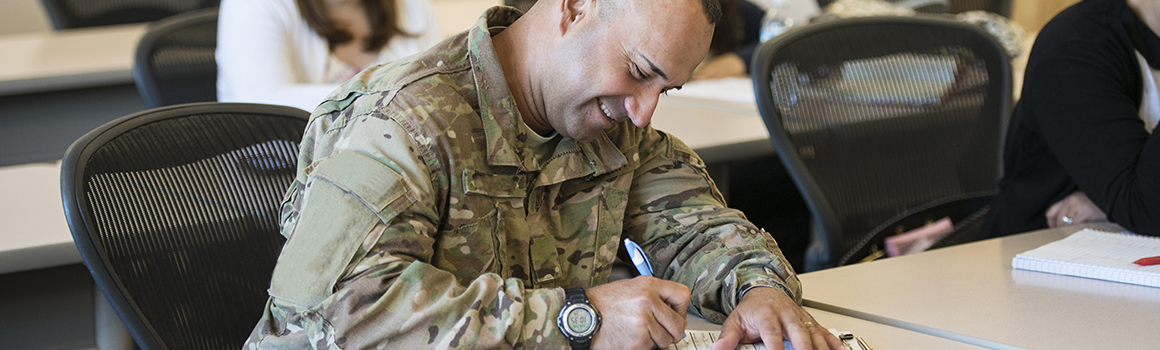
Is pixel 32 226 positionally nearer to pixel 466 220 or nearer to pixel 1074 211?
pixel 466 220

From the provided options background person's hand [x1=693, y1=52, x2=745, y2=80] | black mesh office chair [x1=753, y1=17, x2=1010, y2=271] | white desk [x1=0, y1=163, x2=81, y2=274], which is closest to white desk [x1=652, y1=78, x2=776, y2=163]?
background person's hand [x1=693, y1=52, x2=745, y2=80]

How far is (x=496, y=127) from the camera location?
3.13 feet

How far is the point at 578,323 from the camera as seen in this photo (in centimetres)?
83

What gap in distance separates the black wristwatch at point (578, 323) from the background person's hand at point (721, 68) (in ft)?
6.60

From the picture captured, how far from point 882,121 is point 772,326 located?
91 cm

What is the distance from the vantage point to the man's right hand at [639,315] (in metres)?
0.83

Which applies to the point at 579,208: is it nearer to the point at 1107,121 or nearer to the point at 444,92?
the point at 444,92

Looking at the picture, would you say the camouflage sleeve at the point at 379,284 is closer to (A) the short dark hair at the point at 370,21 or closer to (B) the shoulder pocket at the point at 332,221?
(B) the shoulder pocket at the point at 332,221

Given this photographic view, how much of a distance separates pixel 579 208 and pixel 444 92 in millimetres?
246

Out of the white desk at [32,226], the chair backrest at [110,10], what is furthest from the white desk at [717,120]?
the chair backrest at [110,10]

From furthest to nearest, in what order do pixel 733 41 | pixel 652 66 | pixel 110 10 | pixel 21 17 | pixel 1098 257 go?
pixel 21 17, pixel 110 10, pixel 733 41, pixel 1098 257, pixel 652 66

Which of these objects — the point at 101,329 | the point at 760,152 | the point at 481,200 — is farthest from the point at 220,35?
the point at 481,200

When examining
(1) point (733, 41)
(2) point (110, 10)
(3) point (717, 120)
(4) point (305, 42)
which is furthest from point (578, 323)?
(2) point (110, 10)

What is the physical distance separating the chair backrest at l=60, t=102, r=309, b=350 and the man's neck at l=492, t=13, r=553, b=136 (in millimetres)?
372
